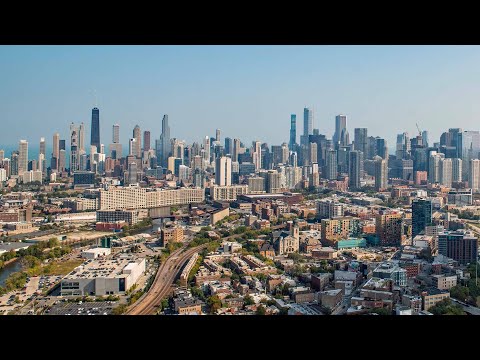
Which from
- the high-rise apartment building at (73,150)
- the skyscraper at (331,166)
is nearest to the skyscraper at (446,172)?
the skyscraper at (331,166)

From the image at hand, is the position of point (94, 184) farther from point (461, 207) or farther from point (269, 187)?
point (461, 207)

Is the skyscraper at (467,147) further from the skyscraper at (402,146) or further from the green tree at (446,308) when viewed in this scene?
the green tree at (446,308)

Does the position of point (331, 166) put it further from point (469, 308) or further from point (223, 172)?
point (469, 308)

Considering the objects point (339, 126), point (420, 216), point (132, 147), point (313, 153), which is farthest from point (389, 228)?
point (132, 147)
